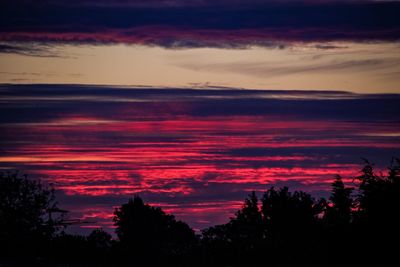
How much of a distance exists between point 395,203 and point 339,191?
43.0 meters

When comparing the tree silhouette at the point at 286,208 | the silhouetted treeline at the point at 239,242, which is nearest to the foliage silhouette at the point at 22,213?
the silhouetted treeline at the point at 239,242

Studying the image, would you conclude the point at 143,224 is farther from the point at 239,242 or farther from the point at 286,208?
the point at 239,242

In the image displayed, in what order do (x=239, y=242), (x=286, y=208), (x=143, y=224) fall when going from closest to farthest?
(x=239, y=242)
(x=286, y=208)
(x=143, y=224)

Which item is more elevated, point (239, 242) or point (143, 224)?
point (143, 224)

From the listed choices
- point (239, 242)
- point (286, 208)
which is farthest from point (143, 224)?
point (239, 242)

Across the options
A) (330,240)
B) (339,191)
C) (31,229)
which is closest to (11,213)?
(31,229)

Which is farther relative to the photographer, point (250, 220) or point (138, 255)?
point (250, 220)

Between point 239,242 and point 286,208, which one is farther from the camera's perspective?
point 286,208

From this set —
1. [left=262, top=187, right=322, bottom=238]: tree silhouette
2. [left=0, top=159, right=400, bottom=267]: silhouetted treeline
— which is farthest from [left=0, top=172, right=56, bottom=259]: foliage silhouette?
[left=262, top=187, right=322, bottom=238]: tree silhouette

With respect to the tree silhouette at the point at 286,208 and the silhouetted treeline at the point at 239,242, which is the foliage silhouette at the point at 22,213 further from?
the tree silhouette at the point at 286,208

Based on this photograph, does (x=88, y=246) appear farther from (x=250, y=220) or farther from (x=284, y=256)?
(x=250, y=220)

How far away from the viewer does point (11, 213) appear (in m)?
73.1

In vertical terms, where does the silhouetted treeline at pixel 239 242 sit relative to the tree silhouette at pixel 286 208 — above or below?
below

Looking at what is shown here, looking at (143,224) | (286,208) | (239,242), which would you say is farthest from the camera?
(143,224)
